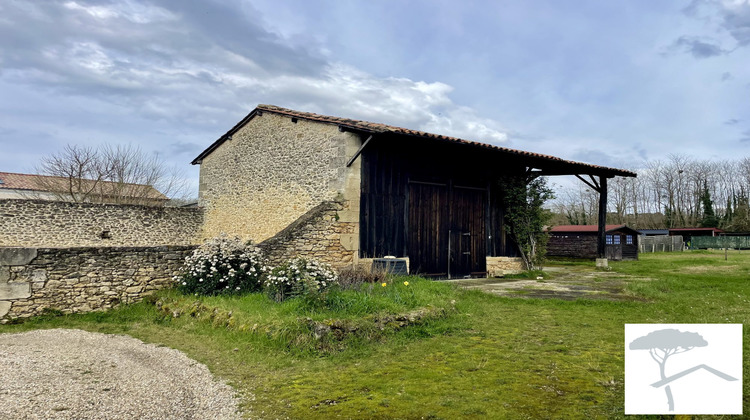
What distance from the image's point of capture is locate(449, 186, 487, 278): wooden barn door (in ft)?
42.0

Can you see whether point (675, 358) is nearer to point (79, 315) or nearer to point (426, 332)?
point (426, 332)

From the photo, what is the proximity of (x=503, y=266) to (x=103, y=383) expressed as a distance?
11281 mm

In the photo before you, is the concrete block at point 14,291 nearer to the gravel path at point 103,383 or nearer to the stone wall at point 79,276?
the stone wall at point 79,276

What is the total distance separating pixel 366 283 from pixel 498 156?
717cm

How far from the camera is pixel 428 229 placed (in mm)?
12195

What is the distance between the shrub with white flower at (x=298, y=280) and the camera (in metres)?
7.14

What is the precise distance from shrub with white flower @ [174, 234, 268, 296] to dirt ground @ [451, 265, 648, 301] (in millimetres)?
5007

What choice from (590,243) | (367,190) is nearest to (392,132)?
(367,190)

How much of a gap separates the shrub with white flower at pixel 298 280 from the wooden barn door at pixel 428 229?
14.9 ft

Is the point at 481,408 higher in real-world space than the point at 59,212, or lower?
lower

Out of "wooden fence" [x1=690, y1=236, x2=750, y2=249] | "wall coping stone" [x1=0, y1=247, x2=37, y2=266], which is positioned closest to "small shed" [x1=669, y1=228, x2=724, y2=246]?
"wooden fence" [x1=690, y1=236, x2=750, y2=249]

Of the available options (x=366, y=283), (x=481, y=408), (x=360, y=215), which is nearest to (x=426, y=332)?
(x=366, y=283)

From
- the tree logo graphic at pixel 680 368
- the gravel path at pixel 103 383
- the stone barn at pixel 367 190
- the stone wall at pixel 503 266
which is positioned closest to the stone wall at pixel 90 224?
the stone barn at pixel 367 190

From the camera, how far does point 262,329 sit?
5992 mm
